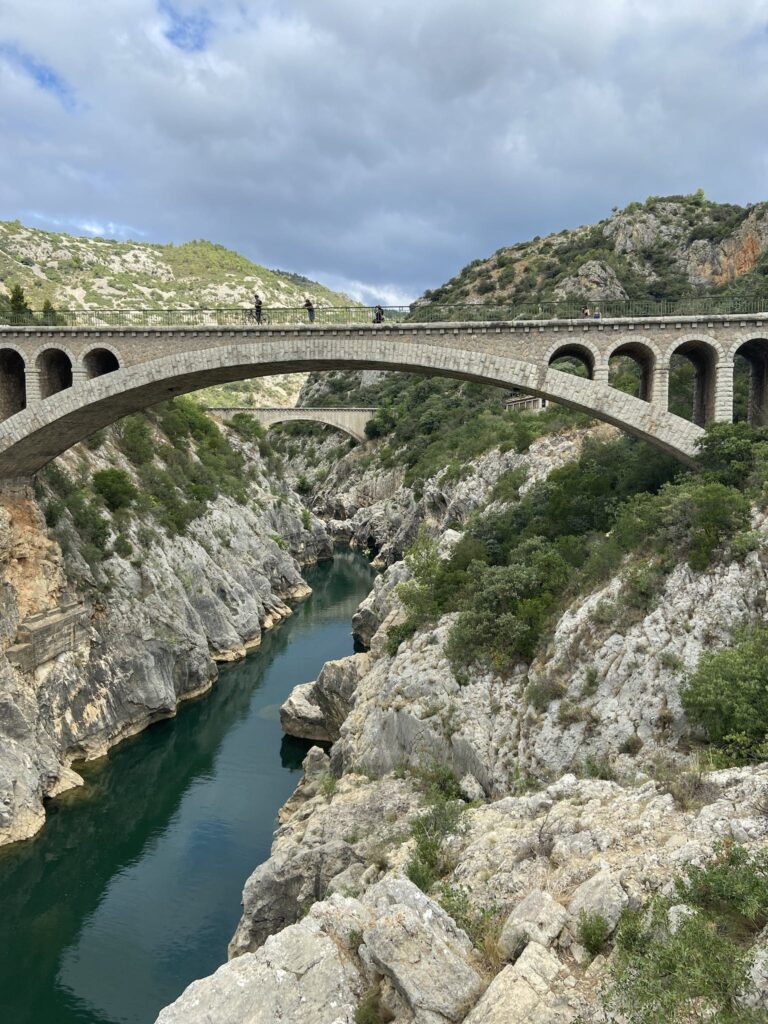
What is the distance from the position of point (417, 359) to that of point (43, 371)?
1210cm

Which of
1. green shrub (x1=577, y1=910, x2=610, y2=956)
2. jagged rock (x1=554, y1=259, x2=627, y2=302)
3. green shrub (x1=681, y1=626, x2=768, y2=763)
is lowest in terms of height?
green shrub (x1=577, y1=910, x2=610, y2=956)

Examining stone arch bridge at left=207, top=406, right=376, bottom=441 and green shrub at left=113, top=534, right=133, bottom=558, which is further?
stone arch bridge at left=207, top=406, right=376, bottom=441

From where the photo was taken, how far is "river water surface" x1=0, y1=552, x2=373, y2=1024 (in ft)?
44.5

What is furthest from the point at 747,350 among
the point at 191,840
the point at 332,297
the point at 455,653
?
the point at 332,297

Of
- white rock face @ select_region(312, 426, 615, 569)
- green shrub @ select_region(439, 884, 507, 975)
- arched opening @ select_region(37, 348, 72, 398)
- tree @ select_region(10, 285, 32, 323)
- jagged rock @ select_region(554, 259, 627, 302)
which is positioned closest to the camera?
green shrub @ select_region(439, 884, 507, 975)

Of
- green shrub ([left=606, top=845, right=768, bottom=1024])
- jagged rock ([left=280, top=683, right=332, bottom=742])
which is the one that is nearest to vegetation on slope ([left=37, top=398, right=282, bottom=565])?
jagged rock ([left=280, top=683, right=332, bottom=742])

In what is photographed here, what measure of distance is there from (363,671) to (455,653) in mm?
6175

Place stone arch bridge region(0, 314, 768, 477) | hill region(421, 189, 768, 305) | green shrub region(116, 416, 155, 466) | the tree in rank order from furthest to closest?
hill region(421, 189, 768, 305)
green shrub region(116, 416, 155, 466)
the tree
stone arch bridge region(0, 314, 768, 477)

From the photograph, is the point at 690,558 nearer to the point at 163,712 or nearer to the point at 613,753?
the point at 613,753

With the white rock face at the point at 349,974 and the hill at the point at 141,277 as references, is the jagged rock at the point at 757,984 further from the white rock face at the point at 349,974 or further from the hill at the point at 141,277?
the hill at the point at 141,277

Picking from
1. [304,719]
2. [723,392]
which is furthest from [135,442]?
[723,392]

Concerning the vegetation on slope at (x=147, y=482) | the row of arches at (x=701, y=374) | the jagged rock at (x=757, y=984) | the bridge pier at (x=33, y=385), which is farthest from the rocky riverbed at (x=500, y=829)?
the bridge pier at (x=33, y=385)

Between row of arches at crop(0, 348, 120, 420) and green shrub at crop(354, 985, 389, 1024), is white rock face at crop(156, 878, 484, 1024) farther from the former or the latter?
row of arches at crop(0, 348, 120, 420)

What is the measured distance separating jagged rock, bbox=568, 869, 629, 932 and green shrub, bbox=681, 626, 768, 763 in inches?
116
